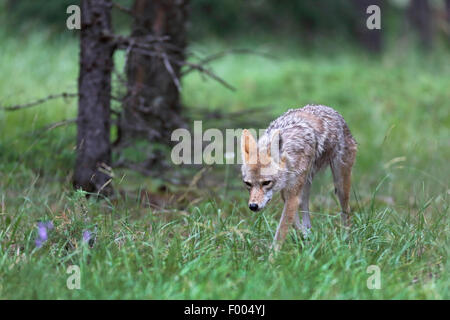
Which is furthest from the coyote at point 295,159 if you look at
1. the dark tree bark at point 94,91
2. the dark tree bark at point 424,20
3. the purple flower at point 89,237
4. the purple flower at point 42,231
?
the dark tree bark at point 424,20

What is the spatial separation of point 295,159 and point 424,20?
60.9 ft

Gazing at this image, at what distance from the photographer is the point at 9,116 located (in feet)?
29.5

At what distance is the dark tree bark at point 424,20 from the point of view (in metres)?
21.5

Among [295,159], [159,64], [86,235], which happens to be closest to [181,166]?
[159,64]

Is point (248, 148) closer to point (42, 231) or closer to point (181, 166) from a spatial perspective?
point (42, 231)

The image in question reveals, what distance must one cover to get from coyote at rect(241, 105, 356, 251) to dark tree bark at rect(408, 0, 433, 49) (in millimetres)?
16288

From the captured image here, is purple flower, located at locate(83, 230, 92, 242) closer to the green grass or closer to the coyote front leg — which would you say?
the green grass

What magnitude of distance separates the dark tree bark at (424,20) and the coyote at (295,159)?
1629 centimetres

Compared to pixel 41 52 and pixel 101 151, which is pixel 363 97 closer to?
pixel 41 52

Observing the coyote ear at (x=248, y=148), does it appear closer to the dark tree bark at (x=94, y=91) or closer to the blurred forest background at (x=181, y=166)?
the blurred forest background at (x=181, y=166)

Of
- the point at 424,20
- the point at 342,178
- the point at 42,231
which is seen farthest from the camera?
the point at 424,20

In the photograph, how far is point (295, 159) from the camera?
528 cm

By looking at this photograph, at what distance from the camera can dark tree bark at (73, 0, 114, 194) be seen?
659 centimetres

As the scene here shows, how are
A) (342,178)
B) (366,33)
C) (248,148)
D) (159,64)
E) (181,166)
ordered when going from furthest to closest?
(366,33) < (159,64) < (181,166) < (342,178) < (248,148)
